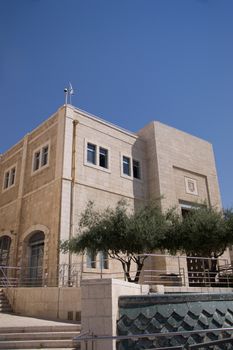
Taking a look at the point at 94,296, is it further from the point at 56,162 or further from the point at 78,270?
the point at 56,162

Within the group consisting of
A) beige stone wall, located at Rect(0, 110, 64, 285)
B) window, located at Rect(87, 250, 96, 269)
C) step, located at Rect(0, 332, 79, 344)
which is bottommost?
step, located at Rect(0, 332, 79, 344)

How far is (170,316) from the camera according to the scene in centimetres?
607

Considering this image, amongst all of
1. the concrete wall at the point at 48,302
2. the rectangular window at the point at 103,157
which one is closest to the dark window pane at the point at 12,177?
the rectangular window at the point at 103,157

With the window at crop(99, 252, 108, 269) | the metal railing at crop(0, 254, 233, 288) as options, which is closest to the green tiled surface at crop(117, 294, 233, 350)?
the metal railing at crop(0, 254, 233, 288)

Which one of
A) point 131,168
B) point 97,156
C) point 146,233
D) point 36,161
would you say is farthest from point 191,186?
point 36,161

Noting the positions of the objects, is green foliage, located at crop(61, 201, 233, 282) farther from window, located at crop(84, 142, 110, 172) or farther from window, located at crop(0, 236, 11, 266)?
window, located at crop(0, 236, 11, 266)

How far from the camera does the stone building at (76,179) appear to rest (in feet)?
53.1

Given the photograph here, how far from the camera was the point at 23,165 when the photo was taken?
2011 cm

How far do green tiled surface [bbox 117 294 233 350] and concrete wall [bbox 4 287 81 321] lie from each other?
4.72 meters

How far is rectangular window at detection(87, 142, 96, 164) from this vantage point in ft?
60.0

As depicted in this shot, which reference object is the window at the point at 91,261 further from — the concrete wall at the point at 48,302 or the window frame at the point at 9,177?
the window frame at the point at 9,177

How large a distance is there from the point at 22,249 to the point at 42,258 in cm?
170

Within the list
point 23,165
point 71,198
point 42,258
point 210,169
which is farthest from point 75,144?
point 210,169

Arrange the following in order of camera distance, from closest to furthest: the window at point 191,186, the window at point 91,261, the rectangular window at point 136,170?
the window at point 91,261
the rectangular window at point 136,170
the window at point 191,186
